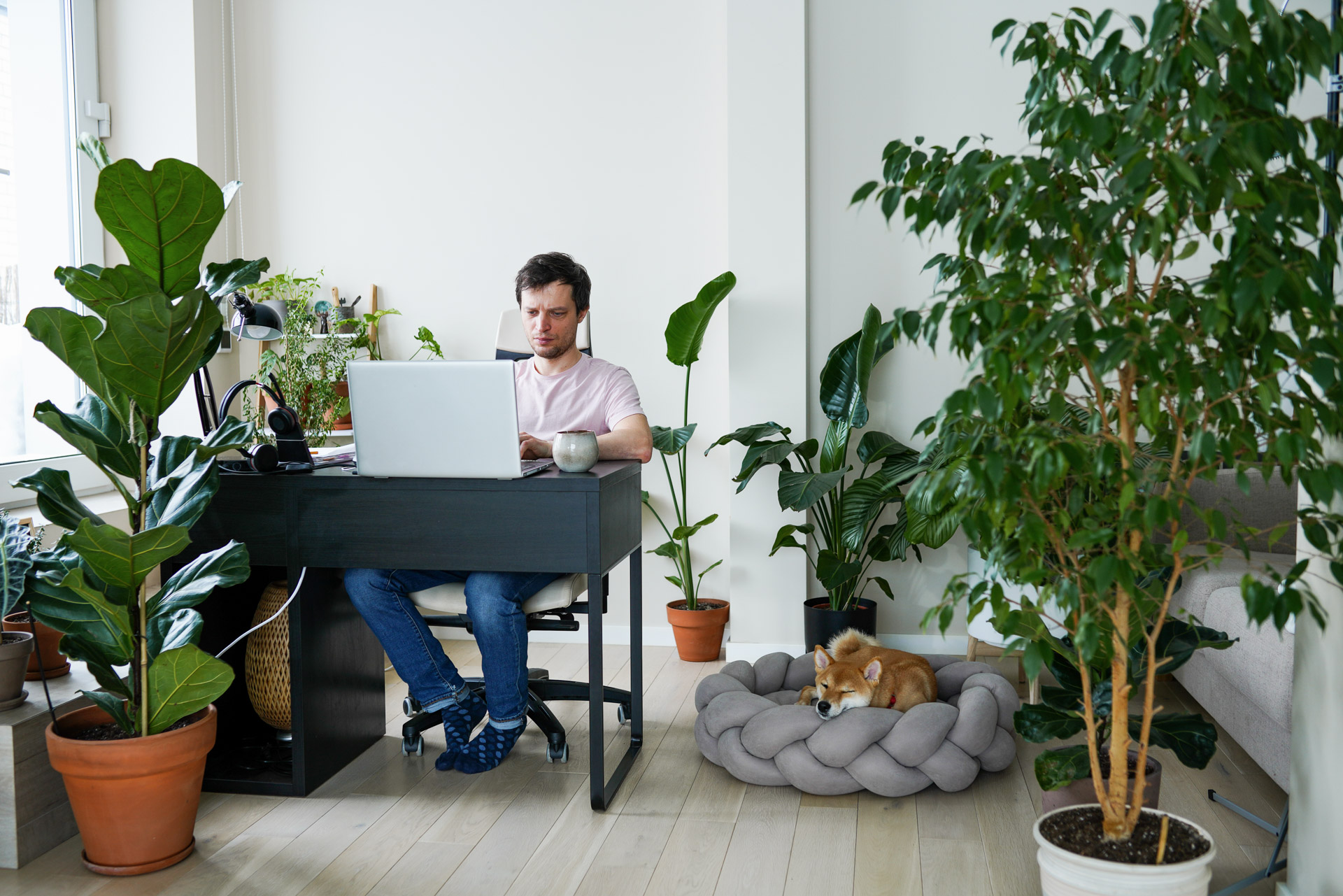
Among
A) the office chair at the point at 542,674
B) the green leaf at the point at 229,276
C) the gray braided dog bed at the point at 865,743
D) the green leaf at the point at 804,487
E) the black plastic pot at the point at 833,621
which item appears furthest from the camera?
the black plastic pot at the point at 833,621

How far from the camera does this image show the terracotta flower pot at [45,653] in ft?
7.54

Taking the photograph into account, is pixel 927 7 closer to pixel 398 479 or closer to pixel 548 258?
pixel 548 258

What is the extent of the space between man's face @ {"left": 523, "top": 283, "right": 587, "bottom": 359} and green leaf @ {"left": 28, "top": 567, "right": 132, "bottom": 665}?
1.29 metres

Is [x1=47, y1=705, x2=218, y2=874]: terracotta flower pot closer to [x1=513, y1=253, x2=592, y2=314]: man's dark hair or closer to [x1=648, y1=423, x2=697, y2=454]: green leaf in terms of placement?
[x1=513, y1=253, x2=592, y2=314]: man's dark hair

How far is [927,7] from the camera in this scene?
3418 millimetres

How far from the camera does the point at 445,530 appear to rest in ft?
7.35

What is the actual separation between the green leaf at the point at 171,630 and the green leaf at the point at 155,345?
1.32 ft

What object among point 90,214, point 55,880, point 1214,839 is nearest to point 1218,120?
point 1214,839

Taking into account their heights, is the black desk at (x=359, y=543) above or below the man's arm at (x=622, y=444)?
below

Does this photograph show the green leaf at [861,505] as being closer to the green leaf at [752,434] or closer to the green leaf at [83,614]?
the green leaf at [752,434]

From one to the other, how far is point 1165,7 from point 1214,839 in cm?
170

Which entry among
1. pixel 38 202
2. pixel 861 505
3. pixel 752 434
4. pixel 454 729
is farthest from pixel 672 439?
pixel 38 202

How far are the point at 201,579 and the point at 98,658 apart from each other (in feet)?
0.80

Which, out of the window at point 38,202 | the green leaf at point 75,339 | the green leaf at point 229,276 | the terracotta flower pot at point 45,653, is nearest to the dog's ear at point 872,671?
the green leaf at point 229,276
